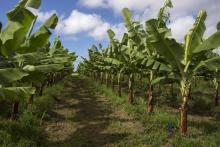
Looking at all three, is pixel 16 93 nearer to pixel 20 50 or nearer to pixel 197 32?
pixel 20 50

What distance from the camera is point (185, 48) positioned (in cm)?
1165

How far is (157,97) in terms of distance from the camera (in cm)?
2248

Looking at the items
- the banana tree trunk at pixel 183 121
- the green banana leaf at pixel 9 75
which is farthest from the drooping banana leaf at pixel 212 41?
the green banana leaf at pixel 9 75

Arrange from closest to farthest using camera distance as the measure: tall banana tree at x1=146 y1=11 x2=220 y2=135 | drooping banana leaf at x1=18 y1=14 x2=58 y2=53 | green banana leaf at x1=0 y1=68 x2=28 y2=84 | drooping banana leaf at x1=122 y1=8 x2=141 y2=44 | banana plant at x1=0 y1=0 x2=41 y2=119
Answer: banana plant at x1=0 y1=0 x2=41 y2=119 → green banana leaf at x1=0 y1=68 x2=28 y2=84 → drooping banana leaf at x1=18 y1=14 x2=58 y2=53 → tall banana tree at x1=146 y1=11 x2=220 y2=135 → drooping banana leaf at x1=122 y1=8 x2=141 y2=44

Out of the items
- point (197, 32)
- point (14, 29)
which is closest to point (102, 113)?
point (197, 32)

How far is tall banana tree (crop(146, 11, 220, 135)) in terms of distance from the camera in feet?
35.9

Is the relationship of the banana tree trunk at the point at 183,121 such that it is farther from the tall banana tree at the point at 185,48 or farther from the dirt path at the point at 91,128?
the dirt path at the point at 91,128

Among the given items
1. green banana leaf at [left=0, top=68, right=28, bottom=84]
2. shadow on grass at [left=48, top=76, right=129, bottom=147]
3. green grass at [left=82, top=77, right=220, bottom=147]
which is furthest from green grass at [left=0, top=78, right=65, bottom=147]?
green grass at [left=82, top=77, right=220, bottom=147]

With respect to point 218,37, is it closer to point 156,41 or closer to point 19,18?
point 156,41

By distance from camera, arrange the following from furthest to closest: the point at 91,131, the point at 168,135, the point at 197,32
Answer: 1. the point at 91,131
2. the point at 168,135
3. the point at 197,32

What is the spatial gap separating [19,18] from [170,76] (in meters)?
6.36

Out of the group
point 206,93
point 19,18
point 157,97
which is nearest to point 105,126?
point 19,18

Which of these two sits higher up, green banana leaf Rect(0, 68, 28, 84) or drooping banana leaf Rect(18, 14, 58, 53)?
drooping banana leaf Rect(18, 14, 58, 53)

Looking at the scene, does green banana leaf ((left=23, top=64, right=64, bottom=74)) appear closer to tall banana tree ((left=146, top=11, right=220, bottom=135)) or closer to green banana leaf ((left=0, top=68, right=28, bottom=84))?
green banana leaf ((left=0, top=68, right=28, bottom=84))
